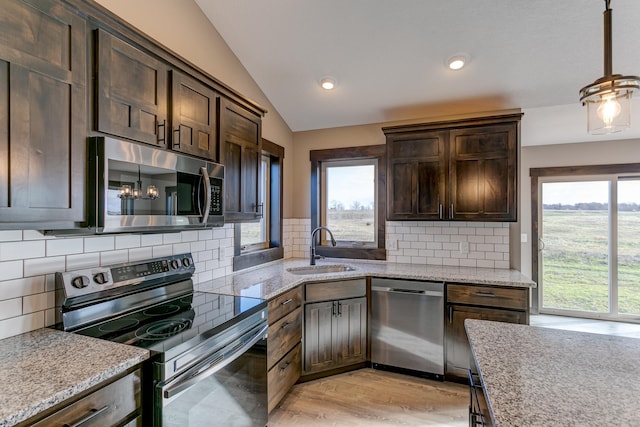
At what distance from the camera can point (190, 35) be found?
2383 millimetres

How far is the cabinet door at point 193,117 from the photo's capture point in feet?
5.90

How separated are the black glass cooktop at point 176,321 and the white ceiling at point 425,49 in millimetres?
2111

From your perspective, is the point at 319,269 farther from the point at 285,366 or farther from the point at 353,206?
the point at 285,366

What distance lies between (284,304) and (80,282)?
127cm

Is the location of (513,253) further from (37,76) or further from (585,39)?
(37,76)

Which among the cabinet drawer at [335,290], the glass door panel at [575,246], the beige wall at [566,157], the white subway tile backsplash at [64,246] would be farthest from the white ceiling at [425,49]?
the white subway tile backsplash at [64,246]

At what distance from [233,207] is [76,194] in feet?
3.48

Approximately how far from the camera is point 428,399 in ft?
8.26

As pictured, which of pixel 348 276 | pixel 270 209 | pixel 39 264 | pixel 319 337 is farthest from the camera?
pixel 270 209

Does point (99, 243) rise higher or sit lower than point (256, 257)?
higher

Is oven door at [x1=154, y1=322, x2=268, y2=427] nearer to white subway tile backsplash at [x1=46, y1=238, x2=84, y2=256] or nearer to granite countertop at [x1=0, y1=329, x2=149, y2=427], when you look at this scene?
granite countertop at [x1=0, y1=329, x2=149, y2=427]

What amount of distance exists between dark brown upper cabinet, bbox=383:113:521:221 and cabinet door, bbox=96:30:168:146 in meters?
2.16

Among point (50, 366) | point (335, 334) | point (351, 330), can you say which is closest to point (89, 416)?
point (50, 366)

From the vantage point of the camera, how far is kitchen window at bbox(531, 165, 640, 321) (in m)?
4.09
